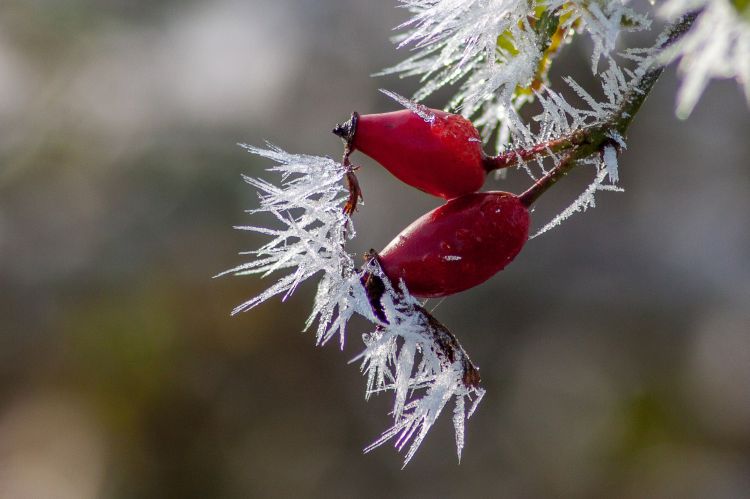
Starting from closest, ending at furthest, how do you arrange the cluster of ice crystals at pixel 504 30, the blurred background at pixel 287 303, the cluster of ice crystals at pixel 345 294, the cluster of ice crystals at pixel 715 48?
the cluster of ice crystals at pixel 715 48 → the cluster of ice crystals at pixel 504 30 → the cluster of ice crystals at pixel 345 294 → the blurred background at pixel 287 303

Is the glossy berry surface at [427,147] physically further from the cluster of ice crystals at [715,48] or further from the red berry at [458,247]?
the cluster of ice crystals at [715,48]

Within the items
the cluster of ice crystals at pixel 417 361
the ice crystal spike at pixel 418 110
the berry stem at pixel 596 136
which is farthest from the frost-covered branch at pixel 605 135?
the cluster of ice crystals at pixel 417 361

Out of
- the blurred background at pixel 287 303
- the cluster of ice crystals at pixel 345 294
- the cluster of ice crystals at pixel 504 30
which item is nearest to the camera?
the cluster of ice crystals at pixel 504 30

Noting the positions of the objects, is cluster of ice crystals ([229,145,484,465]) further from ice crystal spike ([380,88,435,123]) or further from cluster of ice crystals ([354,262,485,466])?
ice crystal spike ([380,88,435,123])

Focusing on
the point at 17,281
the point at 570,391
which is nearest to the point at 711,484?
the point at 570,391

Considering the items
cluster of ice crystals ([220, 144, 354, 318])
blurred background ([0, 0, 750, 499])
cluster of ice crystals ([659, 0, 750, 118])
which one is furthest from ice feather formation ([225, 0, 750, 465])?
blurred background ([0, 0, 750, 499])

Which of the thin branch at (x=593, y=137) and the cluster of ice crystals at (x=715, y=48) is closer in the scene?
the cluster of ice crystals at (x=715, y=48)
